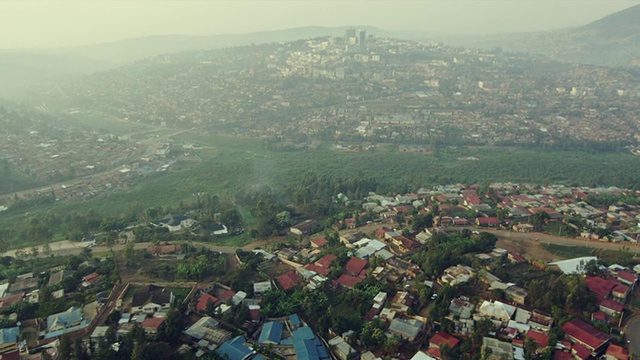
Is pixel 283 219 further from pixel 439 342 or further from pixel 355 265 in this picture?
→ pixel 439 342

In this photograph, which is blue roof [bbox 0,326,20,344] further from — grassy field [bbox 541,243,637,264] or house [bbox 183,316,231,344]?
grassy field [bbox 541,243,637,264]

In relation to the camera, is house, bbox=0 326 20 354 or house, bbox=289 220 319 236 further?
house, bbox=289 220 319 236

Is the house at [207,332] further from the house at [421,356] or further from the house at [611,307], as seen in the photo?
the house at [611,307]

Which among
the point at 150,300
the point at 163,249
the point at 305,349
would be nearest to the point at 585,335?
the point at 305,349

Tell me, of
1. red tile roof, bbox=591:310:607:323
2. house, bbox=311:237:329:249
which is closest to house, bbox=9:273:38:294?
A: house, bbox=311:237:329:249

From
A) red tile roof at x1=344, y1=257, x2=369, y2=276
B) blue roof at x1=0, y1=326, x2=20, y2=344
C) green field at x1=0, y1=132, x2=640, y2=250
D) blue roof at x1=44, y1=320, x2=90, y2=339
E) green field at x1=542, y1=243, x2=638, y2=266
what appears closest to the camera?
blue roof at x1=0, y1=326, x2=20, y2=344

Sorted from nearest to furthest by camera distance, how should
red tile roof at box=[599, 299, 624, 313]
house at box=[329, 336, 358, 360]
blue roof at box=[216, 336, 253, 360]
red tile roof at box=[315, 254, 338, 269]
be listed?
blue roof at box=[216, 336, 253, 360]
house at box=[329, 336, 358, 360]
red tile roof at box=[599, 299, 624, 313]
red tile roof at box=[315, 254, 338, 269]

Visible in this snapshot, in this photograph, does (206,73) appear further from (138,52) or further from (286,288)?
(138,52)
